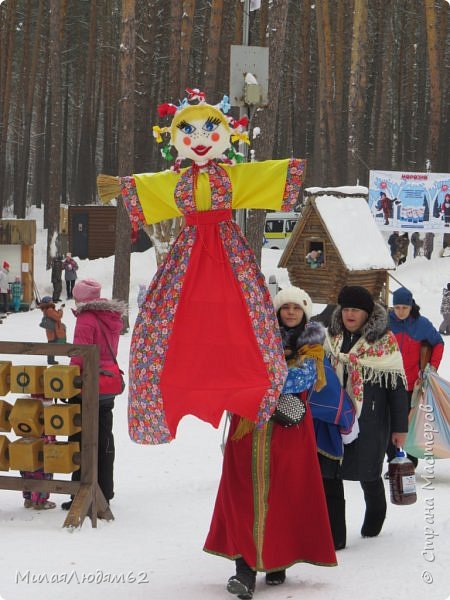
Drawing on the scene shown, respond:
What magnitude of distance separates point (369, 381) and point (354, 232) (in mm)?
12293

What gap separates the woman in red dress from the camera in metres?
4.56

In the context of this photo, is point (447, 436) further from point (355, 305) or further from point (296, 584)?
point (296, 584)

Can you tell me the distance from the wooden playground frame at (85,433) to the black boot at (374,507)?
1.82 m

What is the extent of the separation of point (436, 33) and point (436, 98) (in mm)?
1988

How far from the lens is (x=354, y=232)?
1761 cm

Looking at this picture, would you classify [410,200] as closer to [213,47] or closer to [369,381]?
[213,47]

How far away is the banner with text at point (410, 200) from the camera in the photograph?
20422 millimetres

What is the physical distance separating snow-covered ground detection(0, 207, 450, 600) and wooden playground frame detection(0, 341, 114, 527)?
0.70 ft

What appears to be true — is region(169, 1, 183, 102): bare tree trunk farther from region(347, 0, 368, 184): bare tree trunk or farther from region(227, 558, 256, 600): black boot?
region(227, 558, 256, 600): black boot

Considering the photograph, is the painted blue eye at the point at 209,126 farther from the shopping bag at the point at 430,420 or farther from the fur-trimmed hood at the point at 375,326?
the shopping bag at the point at 430,420

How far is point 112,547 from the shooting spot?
560cm

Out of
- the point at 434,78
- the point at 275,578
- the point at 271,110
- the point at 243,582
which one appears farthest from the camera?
the point at 434,78

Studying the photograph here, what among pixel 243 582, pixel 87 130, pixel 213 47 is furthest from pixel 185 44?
pixel 243 582

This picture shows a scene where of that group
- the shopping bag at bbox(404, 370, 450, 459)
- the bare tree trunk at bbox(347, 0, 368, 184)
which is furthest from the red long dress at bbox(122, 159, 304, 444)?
the bare tree trunk at bbox(347, 0, 368, 184)
